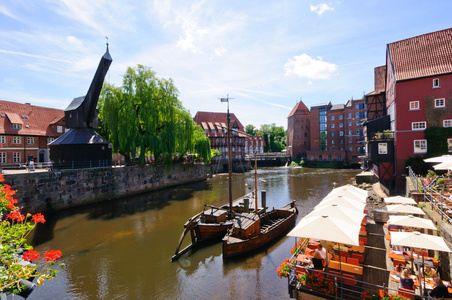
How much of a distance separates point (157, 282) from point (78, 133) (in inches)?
825

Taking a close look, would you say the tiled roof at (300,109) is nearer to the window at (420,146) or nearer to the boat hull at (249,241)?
the window at (420,146)

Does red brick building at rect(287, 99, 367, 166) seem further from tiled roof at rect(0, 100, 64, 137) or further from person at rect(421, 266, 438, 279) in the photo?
tiled roof at rect(0, 100, 64, 137)

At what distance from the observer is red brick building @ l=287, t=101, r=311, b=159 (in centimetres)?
7106

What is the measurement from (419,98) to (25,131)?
46575 millimetres

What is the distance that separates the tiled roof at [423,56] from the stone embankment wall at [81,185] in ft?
93.8

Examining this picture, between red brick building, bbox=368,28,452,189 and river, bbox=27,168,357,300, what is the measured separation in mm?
10049

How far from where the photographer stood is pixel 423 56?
21.7m

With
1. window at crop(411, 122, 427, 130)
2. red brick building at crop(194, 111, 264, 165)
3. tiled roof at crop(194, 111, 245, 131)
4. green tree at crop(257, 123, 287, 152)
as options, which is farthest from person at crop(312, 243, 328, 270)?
green tree at crop(257, 123, 287, 152)

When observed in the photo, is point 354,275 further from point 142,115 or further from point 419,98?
point 142,115

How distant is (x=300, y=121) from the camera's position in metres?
72.0

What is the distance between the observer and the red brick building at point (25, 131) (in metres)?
31.1

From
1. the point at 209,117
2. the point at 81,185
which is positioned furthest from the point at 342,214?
the point at 209,117

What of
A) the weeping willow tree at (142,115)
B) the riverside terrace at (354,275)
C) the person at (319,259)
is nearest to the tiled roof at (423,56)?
the riverside terrace at (354,275)

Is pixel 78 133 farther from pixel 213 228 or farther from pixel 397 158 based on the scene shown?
pixel 397 158
